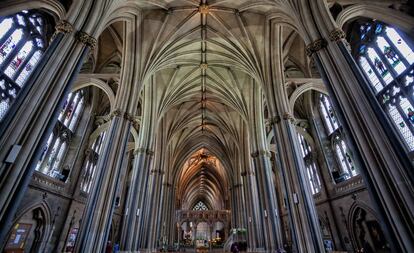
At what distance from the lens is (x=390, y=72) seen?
9.91 metres

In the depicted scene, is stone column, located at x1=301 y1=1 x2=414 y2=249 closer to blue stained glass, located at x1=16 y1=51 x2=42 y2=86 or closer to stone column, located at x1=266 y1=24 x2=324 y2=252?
stone column, located at x1=266 y1=24 x2=324 y2=252

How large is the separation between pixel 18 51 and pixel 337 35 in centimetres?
1337

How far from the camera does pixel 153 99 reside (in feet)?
57.9

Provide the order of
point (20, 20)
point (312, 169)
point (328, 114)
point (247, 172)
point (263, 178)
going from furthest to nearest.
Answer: point (247, 172), point (312, 169), point (328, 114), point (263, 178), point (20, 20)

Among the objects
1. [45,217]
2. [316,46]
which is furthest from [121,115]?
[316,46]

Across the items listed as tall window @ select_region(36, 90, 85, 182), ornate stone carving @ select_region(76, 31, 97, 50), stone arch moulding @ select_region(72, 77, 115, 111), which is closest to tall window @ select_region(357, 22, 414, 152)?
ornate stone carving @ select_region(76, 31, 97, 50)

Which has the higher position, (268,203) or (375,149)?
(268,203)

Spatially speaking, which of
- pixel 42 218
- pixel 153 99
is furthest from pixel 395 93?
pixel 42 218

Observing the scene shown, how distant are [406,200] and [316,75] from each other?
12393 mm

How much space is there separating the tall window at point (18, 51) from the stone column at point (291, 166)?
11891mm

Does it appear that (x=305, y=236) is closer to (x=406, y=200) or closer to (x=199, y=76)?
(x=406, y=200)

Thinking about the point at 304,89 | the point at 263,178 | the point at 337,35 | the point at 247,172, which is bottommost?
the point at 263,178

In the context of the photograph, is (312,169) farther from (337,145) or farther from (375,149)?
(375,149)

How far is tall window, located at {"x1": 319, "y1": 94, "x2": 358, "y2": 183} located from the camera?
13.8 metres
